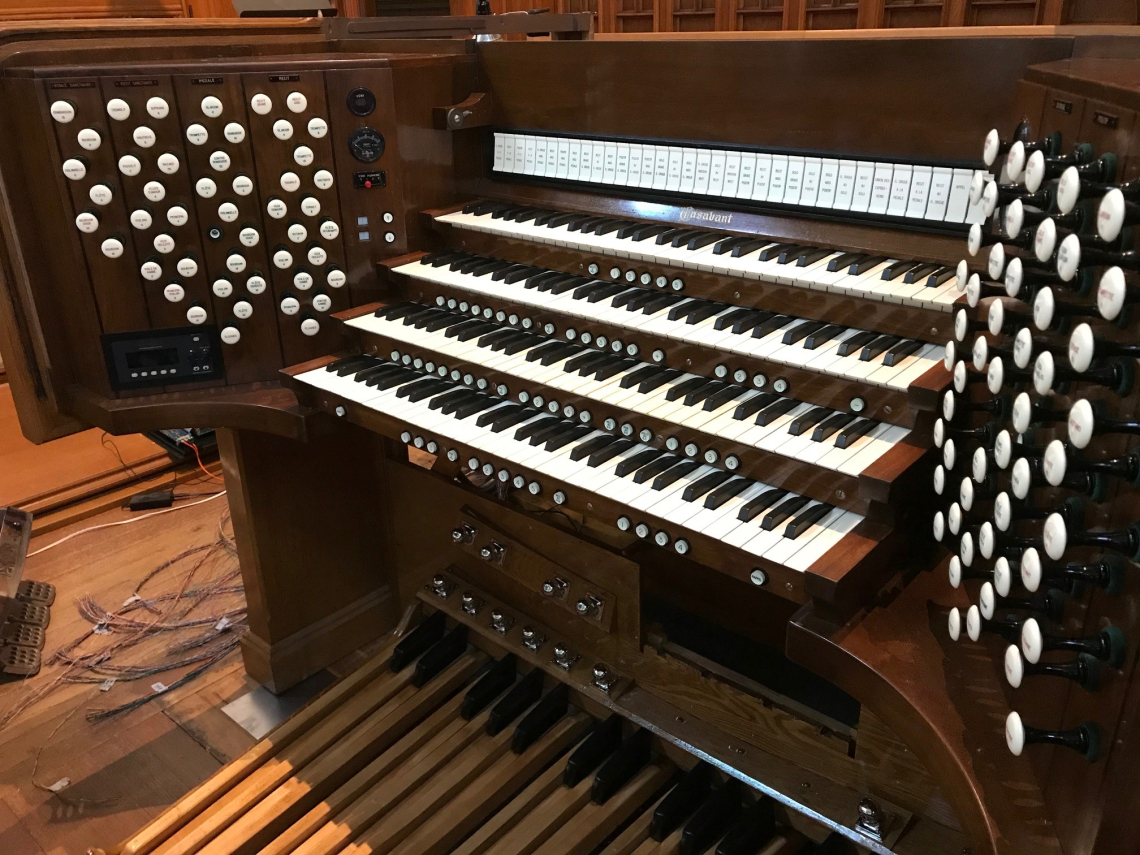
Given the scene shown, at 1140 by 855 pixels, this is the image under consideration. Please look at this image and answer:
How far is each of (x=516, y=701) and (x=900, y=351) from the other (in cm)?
128

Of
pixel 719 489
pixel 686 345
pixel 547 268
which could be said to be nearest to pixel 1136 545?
pixel 719 489

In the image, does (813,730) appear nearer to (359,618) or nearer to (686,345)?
(686,345)

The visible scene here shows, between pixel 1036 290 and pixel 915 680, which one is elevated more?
pixel 1036 290

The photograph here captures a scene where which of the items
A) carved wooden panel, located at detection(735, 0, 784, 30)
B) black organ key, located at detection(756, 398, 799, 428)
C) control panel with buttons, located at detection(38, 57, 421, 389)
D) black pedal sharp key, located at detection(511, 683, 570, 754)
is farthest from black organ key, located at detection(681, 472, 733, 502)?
carved wooden panel, located at detection(735, 0, 784, 30)

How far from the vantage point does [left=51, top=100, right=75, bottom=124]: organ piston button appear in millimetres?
1909

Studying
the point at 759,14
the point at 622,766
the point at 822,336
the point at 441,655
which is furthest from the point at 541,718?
the point at 759,14

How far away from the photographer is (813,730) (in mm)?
1809

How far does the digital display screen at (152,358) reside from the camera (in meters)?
2.14

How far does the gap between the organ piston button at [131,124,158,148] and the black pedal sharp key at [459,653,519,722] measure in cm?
147

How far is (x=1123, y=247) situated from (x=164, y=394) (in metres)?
1.98

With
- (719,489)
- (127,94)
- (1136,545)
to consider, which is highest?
(127,94)

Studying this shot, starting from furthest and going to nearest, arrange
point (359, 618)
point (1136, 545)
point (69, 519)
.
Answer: point (69, 519) < point (359, 618) < point (1136, 545)

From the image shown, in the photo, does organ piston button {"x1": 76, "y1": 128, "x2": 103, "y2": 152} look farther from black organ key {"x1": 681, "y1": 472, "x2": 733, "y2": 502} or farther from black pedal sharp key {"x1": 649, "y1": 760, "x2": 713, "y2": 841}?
black pedal sharp key {"x1": 649, "y1": 760, "x2": 713, "y2": 841}

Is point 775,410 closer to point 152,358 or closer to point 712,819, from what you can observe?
point 712,819
